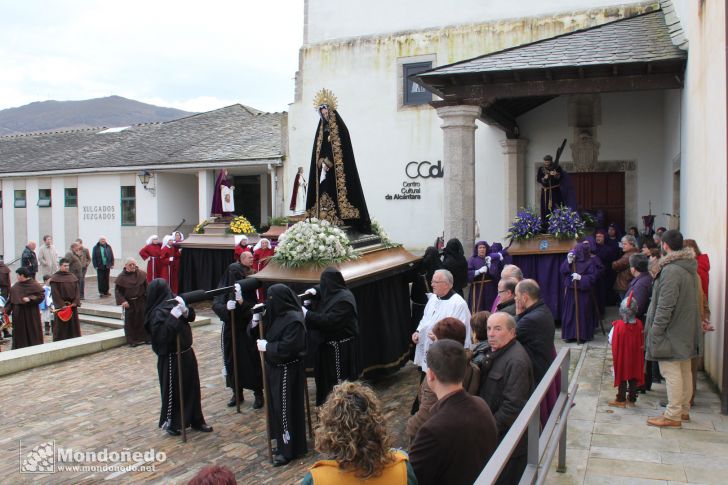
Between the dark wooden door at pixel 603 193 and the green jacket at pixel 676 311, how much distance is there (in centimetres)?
941

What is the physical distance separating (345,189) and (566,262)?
12.9 ft

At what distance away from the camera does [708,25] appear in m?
7.75

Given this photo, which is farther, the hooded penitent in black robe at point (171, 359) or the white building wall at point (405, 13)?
the white building wall at point (405, 13)

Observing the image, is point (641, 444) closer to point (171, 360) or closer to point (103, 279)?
point (171, 360)

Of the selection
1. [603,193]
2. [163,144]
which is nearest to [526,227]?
[603,193]

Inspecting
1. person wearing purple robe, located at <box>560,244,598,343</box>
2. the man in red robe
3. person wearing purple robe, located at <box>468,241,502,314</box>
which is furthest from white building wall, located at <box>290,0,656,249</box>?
person wearing purple robe, located at <box>560,244,598,343</box>

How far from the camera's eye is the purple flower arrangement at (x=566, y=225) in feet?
35.1

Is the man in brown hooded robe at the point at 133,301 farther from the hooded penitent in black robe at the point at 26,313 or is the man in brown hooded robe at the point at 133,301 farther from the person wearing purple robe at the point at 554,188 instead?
the person wearing purple robe at the point at 554,188

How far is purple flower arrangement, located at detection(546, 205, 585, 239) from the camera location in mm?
10688

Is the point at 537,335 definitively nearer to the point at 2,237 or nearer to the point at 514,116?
the point at 514,116

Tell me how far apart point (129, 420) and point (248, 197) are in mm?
18556

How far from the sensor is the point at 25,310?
36.1 ft

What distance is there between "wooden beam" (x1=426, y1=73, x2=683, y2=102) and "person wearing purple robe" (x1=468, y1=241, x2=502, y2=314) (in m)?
2.69

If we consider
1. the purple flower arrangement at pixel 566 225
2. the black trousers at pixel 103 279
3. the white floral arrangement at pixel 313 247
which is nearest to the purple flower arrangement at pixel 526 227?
the purple flower arrangement at pixel 566 225
